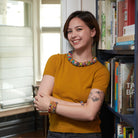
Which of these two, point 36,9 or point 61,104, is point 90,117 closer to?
point 61,104

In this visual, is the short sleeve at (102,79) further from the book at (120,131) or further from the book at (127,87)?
the book at (120,131)

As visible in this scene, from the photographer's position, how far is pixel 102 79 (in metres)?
1.32

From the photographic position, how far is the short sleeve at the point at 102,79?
1295 millimetres

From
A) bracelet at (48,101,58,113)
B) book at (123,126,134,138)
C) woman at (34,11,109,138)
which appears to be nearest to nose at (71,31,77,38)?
woman at (34,11,109,138)

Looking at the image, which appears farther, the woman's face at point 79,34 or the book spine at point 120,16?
the woman's face at point 79,34

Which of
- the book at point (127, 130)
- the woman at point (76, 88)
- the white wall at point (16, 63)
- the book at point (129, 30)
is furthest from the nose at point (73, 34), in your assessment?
the white wall at point (16, 63)

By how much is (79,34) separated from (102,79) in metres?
0.30

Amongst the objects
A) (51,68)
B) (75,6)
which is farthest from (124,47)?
(75,6)

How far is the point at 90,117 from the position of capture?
1.22m

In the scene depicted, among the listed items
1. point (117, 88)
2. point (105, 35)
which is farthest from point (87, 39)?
point (117, 88)

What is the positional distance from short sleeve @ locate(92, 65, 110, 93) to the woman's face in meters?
0.19

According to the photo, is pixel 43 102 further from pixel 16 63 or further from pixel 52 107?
pixel 16 63

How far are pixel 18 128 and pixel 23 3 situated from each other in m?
2.04

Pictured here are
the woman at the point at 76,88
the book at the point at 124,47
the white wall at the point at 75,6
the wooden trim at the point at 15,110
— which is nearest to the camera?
the book at the point at 124,47
